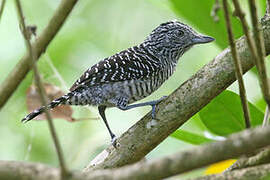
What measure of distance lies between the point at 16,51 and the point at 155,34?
6.74ft

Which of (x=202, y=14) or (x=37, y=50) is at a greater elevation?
(x=37, y=50)

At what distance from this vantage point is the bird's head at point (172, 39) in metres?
4.05

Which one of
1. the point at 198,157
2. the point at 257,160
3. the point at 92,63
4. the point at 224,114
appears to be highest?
the point at 198,157

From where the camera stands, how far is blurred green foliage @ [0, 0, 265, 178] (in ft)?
10.2

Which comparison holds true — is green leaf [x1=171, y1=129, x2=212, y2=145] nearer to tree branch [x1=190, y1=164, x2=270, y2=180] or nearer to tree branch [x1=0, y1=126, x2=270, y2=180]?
tree branch [x1=190, y1=164, x2=270, y2=180]

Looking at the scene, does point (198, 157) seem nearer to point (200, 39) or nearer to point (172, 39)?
point (200, 39)

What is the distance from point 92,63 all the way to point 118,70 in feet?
6.92

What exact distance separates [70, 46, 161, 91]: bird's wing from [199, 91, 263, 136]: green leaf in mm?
1012

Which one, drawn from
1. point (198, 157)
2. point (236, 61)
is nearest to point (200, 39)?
point (236, 61)

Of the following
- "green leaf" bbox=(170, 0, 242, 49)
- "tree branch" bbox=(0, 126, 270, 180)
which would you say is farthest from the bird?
"tree branch" bbox=(0, 126, 270, 180)

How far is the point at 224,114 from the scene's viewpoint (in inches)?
107

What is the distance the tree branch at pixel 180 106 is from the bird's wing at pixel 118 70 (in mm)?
853

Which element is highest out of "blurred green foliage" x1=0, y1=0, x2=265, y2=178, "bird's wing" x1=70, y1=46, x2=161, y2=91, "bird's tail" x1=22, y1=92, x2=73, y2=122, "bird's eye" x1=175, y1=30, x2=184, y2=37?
"bird's eye" x1=175, y1=30, x2=184, y2=37

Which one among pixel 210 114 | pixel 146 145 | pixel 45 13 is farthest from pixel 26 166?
pixel 45 13
